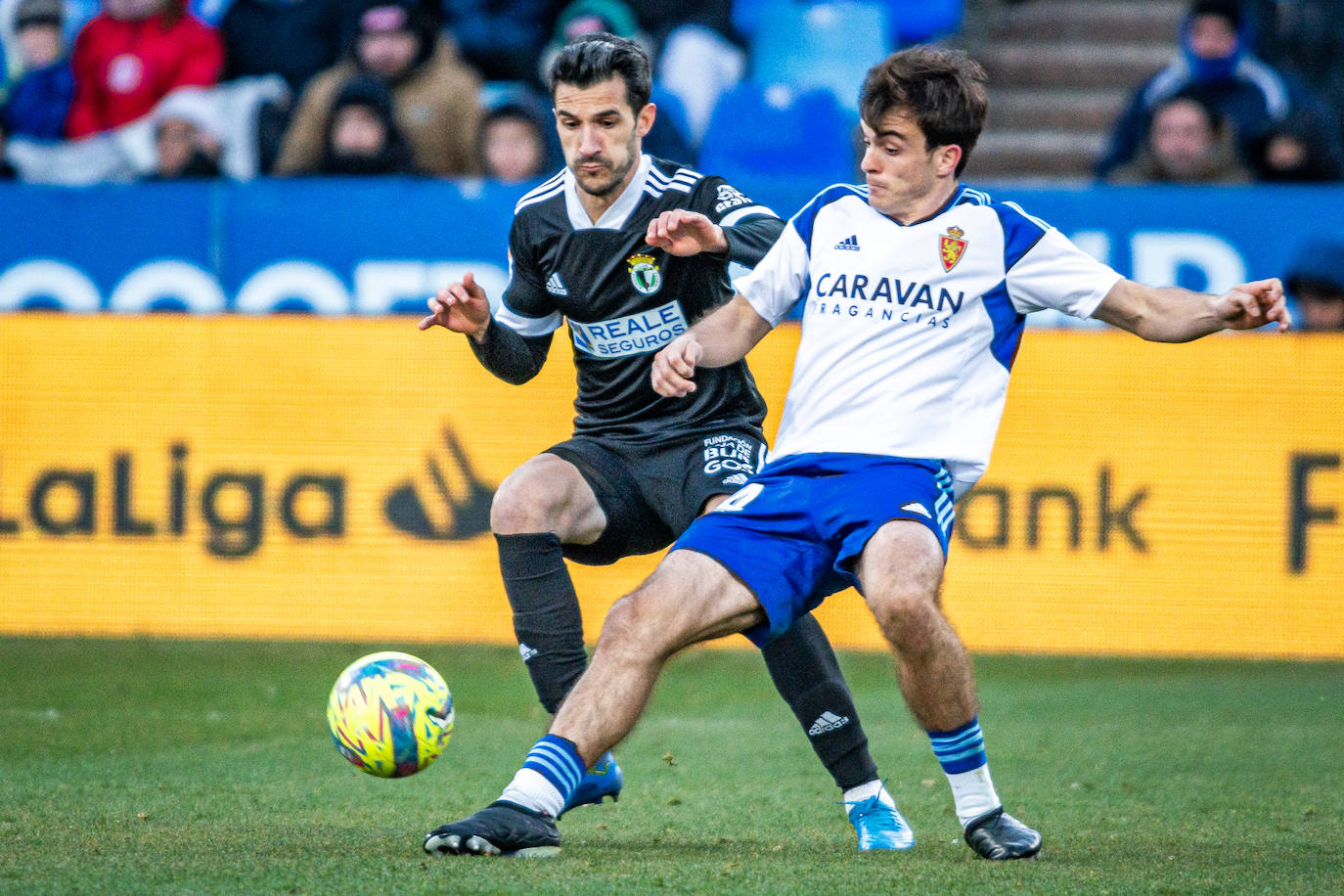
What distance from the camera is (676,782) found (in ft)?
20.1

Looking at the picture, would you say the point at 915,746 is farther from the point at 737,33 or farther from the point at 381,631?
the point at 737,33

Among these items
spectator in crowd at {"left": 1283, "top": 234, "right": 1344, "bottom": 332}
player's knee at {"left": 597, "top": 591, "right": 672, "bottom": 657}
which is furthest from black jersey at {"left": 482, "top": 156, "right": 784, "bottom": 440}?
spectator in crowd at {"left": 1283, "top": 234, "right": 1344, "bottom": 332}

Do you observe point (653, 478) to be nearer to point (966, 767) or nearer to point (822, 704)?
point (822, 704)

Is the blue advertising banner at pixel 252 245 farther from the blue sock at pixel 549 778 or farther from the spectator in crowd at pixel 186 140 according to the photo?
the blue sock at pixel 549 778

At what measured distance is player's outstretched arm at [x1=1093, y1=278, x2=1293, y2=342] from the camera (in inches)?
174

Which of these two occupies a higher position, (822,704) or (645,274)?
(645,274)

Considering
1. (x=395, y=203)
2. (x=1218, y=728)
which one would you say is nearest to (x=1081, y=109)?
(x=395, y=203)

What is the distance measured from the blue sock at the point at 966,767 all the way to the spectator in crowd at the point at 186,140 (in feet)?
25.9

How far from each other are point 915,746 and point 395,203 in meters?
5.07

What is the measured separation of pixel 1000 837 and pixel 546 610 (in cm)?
139

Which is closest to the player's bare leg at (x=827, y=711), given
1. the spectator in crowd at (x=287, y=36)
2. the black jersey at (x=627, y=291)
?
the black jersey at (x=627, y=291)

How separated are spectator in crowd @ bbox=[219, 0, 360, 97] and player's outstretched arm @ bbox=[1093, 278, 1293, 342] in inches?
347

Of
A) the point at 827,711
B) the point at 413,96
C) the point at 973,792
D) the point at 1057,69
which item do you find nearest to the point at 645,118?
the point at 827,711

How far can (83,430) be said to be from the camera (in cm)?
957
